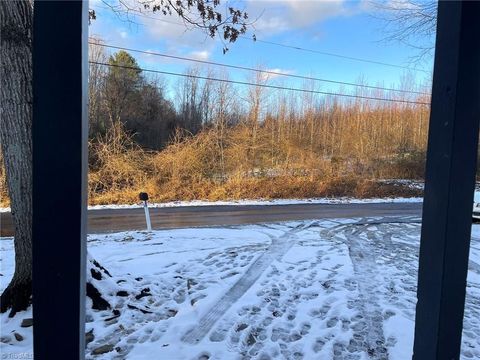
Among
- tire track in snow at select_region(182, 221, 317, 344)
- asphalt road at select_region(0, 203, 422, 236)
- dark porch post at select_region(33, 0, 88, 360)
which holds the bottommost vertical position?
asphalt road at select_region(0, 203, 422, 236)

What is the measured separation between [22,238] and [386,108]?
29.5 metres

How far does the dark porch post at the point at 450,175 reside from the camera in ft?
3.73

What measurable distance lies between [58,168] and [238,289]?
3.76 m

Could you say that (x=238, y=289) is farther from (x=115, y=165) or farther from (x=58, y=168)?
(x=115, y=165)

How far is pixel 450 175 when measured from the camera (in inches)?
45.8

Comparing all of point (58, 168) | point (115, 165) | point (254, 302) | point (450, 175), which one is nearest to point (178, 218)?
point (254, 302)

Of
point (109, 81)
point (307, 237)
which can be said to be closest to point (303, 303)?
point (307, 237)

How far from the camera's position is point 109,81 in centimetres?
2362

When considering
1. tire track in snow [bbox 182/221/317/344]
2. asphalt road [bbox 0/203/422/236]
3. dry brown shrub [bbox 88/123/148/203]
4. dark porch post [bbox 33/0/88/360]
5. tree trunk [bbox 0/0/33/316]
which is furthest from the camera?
dry brown shrub [bbox 88/123/148/203]

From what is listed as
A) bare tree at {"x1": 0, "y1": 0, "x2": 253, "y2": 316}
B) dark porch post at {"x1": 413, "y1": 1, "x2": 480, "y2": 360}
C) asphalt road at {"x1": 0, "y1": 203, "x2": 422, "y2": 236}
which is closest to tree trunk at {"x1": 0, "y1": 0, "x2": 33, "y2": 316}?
bare tree at {"x1": 0, "y1": 0, "x2": 253, "y2": 316}

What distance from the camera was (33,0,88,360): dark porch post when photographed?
107 cm

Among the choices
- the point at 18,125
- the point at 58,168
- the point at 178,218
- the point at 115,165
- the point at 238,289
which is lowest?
the point at 178,218

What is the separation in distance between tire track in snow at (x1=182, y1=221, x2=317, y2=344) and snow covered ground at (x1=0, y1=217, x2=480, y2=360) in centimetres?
1

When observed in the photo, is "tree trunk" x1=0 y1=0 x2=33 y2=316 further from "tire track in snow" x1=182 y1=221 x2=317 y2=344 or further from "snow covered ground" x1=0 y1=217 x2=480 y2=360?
"tire track in snow" x1=182 y1=221 x2=317 y2=344
